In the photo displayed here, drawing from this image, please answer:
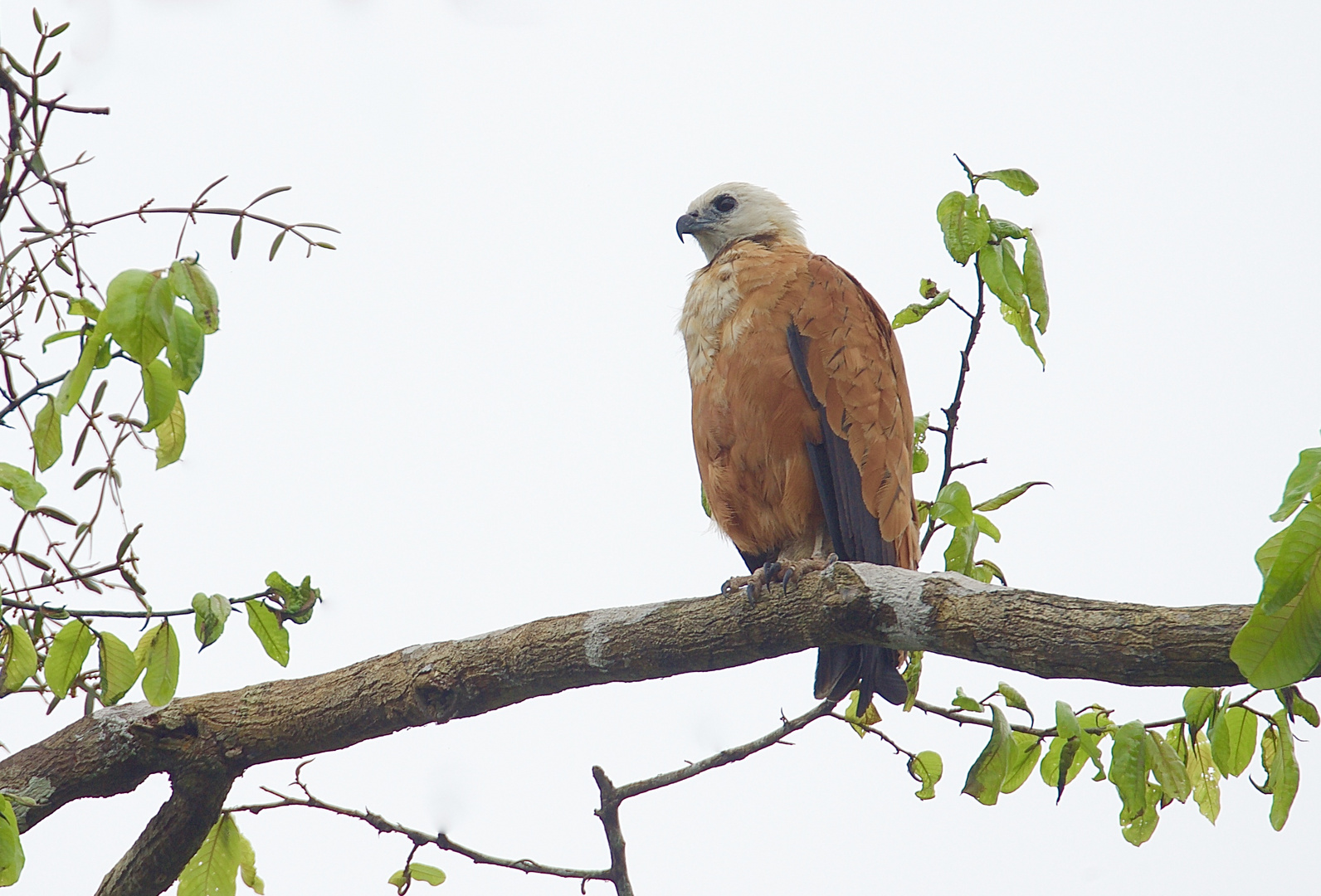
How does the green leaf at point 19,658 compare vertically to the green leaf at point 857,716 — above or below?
above

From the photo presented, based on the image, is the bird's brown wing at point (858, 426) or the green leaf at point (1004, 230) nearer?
the green leaf at point (1004, 230)

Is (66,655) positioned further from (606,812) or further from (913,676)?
(913,676)

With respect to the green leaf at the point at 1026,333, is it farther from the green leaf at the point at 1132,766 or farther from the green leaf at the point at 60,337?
the green leaf at the point at 60,337

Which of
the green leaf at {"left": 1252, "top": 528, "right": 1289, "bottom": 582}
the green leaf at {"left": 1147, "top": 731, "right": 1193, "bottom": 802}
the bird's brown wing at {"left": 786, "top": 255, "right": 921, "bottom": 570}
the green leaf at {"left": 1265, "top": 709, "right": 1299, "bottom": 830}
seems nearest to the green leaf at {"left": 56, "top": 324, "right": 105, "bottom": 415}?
the green leaf at {"left": 1252, "top": 528, "right": 1289, "bottom": 582}

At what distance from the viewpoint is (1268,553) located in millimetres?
1439

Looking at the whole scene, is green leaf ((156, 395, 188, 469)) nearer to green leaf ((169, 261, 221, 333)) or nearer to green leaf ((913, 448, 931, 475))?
green leaf ((169, 261, 221, 333))

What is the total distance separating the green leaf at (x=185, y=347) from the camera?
167 cm

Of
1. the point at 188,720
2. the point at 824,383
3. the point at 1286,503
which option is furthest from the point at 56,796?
the point at 1286,503

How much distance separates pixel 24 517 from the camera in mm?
2230

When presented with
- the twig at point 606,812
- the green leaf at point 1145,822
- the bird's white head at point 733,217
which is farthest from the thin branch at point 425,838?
the bird's white head at point 733,217

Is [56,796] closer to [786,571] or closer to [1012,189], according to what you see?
[786,571]

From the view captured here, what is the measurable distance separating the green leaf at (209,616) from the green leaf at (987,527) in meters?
1.84

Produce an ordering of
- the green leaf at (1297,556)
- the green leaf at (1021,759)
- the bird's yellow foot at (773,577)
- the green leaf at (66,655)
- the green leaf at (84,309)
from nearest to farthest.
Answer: the green leaf at (1297,556) → the green leaf at (84,309) → the green leaf at (66,655) → the bird's yellow foot at (773,577) → the green leaf at (1021,759)

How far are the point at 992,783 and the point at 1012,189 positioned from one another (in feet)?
4.56
